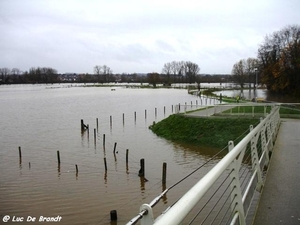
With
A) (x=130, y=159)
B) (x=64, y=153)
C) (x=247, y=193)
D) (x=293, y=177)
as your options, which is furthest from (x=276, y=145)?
(x=64, y=153)

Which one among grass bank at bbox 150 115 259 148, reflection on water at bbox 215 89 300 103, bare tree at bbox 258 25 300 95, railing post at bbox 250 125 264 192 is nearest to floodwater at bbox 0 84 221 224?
grass bank at bbox 150 115 259 148

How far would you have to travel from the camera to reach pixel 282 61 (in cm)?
5534

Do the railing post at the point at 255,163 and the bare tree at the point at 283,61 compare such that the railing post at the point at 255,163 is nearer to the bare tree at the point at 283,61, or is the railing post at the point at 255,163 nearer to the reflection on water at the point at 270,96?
the reflection on water at the point at 270,96

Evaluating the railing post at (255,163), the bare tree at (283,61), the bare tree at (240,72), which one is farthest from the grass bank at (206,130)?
the bare tree at (240,72)

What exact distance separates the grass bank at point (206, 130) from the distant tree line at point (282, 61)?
2312 centimetres

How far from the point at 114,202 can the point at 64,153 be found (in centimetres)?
1044

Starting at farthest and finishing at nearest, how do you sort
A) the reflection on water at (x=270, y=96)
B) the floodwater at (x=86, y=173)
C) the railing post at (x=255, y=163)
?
the reflection on water at (x=270, y=96)
the floodwater at (x=86, y=173)
the railing post at (x=255, y=163)

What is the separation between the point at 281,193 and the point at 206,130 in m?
19.5

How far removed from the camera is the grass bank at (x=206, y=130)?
2252 cm

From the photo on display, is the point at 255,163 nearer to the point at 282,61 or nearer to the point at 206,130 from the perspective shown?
the point at 206,130

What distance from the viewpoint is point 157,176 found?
1645cm

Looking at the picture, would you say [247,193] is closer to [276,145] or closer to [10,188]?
[276,145]

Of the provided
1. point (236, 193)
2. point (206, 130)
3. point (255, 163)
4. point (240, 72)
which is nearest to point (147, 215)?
point (236, 193)

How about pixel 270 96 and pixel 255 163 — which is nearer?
pixel 255 163
